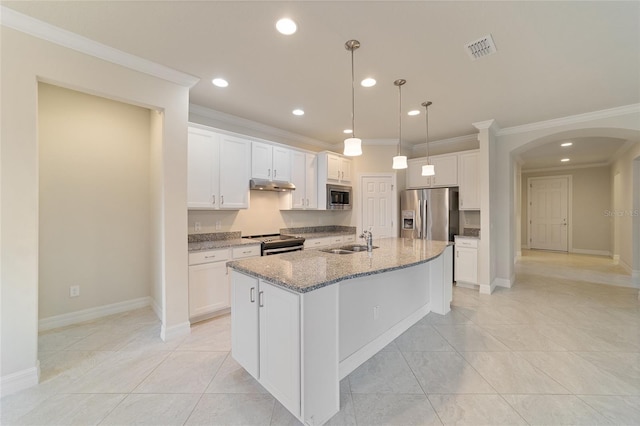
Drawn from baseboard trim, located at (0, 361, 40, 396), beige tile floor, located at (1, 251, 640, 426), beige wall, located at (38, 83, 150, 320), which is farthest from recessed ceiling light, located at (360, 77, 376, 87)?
baseboard trim, located at (0, 361, 40, 396)

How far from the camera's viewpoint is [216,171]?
3.46 metres

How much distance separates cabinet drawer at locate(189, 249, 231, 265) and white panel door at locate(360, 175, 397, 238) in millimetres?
2877

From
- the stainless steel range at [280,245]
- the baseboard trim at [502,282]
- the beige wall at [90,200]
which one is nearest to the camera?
the beige wall at [90,200]

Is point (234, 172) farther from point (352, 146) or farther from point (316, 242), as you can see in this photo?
point (352, 146)

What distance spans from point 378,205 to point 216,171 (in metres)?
3.16

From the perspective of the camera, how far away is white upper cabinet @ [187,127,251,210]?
10.7 feet

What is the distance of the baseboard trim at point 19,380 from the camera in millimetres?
1877

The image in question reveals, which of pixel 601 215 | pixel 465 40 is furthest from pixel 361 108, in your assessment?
pixel 601 215

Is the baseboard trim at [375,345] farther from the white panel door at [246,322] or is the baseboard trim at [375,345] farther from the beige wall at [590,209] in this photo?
the beige wall at [590,209]

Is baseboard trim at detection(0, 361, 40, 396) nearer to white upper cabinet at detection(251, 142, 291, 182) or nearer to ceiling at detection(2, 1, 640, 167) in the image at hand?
ceiling at detection(2, 1, 640, 167)

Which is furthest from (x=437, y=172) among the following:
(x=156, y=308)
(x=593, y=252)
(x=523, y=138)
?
(x=593, y=252)

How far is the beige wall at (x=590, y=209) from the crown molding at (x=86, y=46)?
10.4 metres

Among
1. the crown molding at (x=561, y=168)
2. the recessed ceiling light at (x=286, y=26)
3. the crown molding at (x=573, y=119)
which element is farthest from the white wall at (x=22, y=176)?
the crown molding at (x=561, y=168)

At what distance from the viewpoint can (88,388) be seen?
196 cm
